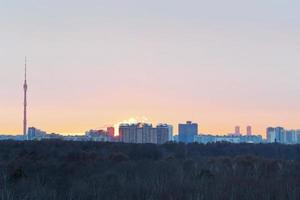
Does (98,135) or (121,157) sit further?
(98,135)

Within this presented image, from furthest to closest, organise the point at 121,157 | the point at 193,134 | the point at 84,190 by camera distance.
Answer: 1. the point at 193,134
2. the point at 121,157
3. the point at 84,190

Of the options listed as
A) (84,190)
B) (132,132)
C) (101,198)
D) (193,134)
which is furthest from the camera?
(193,134)

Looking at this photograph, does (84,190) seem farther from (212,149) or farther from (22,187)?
(212,149)

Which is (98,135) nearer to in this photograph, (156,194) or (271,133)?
(271,133)

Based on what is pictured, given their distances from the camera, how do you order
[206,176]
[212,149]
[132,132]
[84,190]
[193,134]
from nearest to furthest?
[84,190] → [206,176] → [212,149] → [132,132] → [193,134]

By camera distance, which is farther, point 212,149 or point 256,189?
point 212,149

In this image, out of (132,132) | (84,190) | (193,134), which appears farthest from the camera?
(193,134)

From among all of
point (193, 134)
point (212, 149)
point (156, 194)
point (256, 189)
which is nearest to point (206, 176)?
point (256, 189)

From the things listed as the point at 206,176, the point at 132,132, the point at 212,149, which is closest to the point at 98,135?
the point at 132,132

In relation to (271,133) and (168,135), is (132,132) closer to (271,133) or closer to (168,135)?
(168,135)
